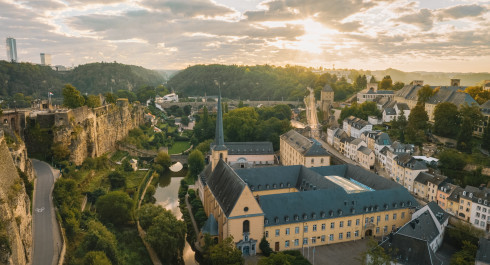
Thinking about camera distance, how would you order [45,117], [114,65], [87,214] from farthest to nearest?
[114,65]
[45,117]
[87,214]

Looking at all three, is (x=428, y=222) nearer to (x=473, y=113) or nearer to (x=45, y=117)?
(x=473, y=113)

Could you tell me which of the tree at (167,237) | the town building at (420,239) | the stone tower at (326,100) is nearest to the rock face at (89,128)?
the tree at (167,237)

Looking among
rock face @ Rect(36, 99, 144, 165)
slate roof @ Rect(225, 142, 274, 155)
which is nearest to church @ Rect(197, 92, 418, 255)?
rock face @ Rect(36, 99, 144, 165)

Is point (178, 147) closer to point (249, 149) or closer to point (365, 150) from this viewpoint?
point (249, 149)

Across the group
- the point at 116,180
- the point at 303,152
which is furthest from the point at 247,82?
the point at 116,180

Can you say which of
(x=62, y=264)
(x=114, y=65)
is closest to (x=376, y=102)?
(x=62, y=264)

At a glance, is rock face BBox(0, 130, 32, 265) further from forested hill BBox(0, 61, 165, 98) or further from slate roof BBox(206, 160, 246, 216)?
forested hill BBox(0, 61, 165, 98)
